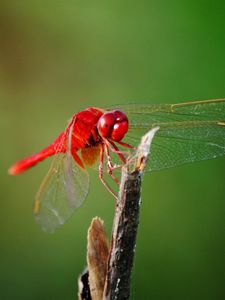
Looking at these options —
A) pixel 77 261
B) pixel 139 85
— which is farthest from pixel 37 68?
pixel 77 261

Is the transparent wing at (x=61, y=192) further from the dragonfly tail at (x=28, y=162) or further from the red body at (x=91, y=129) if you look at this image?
the dragonfly tail at (x=28, y=162)

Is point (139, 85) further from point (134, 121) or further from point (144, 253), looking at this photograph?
point (144, 253)

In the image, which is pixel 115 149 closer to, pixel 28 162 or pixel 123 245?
pixel 28 162

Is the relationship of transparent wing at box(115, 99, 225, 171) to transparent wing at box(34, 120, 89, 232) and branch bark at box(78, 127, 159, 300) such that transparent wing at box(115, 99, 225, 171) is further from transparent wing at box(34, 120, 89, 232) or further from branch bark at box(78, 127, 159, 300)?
branch bark at box(78, 127, 159, 300)

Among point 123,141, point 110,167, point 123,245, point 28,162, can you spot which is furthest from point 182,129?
point 123,245

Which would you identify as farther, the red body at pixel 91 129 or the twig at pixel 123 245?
the red body at pixel 91 129

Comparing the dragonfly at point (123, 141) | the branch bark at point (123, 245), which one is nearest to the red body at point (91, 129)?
the dragonfly at point (123, 141)

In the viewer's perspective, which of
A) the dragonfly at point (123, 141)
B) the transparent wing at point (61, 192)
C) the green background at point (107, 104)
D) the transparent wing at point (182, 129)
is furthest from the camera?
the green background at point (107, 104)

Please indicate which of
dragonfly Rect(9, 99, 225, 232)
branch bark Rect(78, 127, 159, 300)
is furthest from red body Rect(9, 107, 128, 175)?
branch bark Rect(78, 127, 159, 300)
